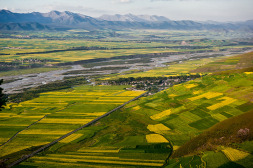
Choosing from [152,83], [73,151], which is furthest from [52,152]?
[152,83]

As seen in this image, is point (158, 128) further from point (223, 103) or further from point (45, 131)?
point (45, 131)

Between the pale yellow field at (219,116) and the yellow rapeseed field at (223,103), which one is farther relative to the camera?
the yellow rapeseed field at (223,103)

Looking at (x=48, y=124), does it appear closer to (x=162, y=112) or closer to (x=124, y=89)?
(x=162, y=112)

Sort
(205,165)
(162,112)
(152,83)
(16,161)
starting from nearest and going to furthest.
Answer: (205,165) → (16,161) → (162,112) → (152,83)

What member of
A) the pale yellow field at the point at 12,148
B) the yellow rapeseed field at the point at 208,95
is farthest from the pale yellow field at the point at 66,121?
the yellow rapeseed field at the point at 208,95

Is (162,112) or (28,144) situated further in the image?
(162,112)

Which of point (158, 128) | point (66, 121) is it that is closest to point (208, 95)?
point (158, 128)

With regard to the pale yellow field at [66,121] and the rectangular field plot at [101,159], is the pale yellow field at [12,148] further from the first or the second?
the pale yellow field at [66,121]
